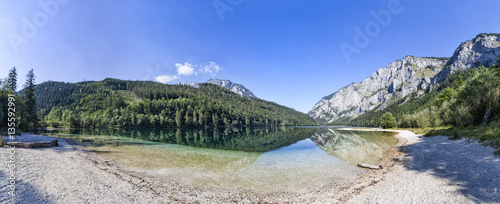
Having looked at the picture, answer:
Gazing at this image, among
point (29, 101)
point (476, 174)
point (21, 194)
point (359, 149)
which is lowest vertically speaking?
point (359, 149)

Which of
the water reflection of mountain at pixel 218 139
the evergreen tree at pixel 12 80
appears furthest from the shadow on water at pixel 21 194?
the evergreen tree at pixel 12 80

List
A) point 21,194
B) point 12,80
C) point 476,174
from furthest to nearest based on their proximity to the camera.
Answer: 1. point 12,80
2. point 476,174
3. point 21,194

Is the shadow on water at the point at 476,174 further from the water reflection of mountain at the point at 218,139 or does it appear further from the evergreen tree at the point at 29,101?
the evergreen tree at the point at 29,101

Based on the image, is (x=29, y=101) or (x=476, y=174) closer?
(x=476, y=174)

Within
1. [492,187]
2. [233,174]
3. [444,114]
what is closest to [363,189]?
[492,187]

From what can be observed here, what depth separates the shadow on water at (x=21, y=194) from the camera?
9.01 meters

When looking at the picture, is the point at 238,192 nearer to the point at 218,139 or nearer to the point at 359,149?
the point at 359,149

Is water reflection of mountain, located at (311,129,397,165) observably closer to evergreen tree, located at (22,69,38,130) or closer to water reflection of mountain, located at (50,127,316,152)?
water reflection of mountain, located at (50,127,316,152)

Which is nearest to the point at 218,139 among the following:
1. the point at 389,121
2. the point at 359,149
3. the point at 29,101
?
the point at 359,149

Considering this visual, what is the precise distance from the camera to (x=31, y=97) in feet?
203

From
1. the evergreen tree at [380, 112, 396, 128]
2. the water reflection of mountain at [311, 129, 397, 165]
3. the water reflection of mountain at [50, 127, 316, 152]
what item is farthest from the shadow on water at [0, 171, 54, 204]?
the evergreen tree at [380, 112, 396, 128]

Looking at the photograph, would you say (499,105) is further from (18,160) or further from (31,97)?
(31,97)

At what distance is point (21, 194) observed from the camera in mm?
9672

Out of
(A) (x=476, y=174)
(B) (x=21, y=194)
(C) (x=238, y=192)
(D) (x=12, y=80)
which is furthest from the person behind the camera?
(D) (x=12, y=80)
